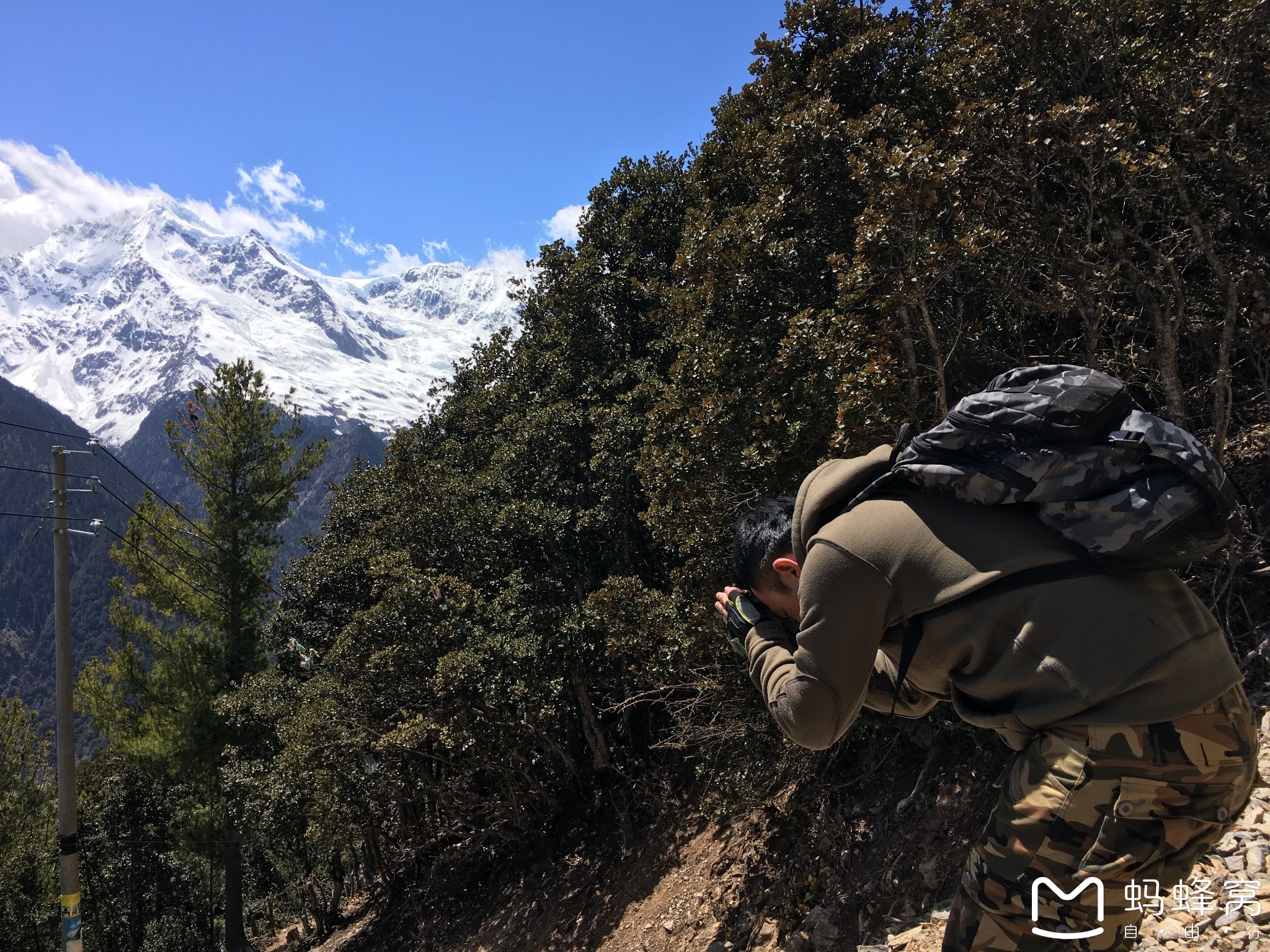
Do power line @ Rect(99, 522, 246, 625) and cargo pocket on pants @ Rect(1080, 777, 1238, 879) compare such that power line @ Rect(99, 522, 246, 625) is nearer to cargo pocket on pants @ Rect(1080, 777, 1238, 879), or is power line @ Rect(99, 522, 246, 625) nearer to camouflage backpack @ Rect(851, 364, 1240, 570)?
camouflage backpack @ Rect(851, 364, 1240, 570)

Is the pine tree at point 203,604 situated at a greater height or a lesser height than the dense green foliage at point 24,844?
greater

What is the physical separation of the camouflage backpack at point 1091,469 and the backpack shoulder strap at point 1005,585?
1.6 inches

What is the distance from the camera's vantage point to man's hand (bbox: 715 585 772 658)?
2.17m

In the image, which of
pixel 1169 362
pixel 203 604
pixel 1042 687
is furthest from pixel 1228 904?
pixel 203 604

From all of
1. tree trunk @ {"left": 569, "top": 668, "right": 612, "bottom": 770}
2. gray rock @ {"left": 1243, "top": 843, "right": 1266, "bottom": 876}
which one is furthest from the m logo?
tree trunk @ {"left": 569, "top": 668, "right": 612, "bottom": 770}

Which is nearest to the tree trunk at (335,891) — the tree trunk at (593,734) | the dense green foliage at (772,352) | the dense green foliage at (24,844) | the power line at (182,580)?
the power line at (182,580)

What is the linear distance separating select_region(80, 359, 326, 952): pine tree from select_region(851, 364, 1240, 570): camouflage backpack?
63.5ft

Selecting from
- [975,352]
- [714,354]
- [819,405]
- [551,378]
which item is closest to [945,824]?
[819,405]

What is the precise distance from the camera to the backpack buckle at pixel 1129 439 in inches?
64.1

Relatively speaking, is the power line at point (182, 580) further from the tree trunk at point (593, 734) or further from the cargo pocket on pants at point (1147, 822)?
the cargo pocket on pants at point (1147, 822)

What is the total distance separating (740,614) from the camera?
2.20 m

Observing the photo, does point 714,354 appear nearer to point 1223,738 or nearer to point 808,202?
point 808,202

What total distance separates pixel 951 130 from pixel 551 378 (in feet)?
26.3

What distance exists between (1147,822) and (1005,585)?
1.98 ft
